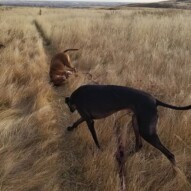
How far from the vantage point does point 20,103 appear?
5.41 metres

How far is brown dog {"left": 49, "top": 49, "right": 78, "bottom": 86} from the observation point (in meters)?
6.73

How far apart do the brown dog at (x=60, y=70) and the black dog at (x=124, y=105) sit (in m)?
2.94

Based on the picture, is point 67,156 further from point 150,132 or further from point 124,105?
point 150,132

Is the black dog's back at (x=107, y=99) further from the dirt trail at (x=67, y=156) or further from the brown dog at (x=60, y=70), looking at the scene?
the brown dog at (x=60, y=70)

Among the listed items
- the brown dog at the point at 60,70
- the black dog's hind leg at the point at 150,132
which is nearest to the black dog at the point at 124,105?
the black dog's hind leg at the point at 150,132

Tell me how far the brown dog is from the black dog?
9.66 feet

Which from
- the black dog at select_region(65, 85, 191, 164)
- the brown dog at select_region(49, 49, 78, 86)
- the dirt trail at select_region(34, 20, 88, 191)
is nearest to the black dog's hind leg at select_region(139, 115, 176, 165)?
the black dog at select_region(65, 85, 191, 164)

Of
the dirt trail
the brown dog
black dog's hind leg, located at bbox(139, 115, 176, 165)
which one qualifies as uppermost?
black dog's hind leg, located at bbox(139, 115, 176, 165)

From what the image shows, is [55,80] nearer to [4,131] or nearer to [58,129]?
[58,129]

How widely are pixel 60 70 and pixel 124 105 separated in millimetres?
4048

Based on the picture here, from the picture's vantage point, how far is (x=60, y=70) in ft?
23.4

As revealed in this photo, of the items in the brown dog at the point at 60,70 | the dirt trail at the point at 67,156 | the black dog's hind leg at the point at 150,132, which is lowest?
the brown dog at the point at 60,70

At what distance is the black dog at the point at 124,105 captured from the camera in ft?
10.1

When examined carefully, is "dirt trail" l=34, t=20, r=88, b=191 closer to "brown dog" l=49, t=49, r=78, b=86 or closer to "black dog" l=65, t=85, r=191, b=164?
"black dog" l=65, t=85, r=191, b=164
